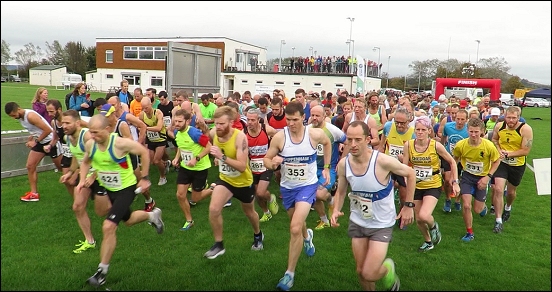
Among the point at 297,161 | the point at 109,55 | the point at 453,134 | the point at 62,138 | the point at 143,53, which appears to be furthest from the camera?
the point at 109,55

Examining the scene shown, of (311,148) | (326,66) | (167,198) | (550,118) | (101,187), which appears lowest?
(167,198)

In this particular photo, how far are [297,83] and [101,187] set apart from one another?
32012 millimetres

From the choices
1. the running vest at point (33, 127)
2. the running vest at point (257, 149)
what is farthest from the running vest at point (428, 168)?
the running vest at point (33, 127)

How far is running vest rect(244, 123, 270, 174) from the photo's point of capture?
243 inches

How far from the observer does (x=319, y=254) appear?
5.34m

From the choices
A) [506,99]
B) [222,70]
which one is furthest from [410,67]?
[222,70]

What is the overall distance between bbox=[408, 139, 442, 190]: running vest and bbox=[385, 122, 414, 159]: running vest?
993mm

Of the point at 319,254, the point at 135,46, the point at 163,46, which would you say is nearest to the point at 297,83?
the point at 163,46

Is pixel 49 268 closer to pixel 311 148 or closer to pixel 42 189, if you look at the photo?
pixel 311 148

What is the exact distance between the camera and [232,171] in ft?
17.3

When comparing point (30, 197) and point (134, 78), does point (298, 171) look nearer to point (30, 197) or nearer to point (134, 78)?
point (30, 197)

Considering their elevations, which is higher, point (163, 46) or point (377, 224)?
point (163, 46)

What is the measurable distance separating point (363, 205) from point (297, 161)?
1.18m

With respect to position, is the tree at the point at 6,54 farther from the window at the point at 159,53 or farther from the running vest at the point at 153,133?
the window at the point at 159,53
